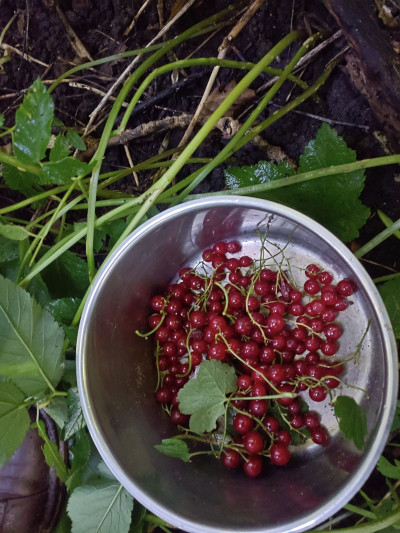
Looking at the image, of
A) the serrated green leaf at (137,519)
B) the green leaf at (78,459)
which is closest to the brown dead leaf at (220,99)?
the green leaf at (78,459)

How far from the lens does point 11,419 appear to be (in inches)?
27.0

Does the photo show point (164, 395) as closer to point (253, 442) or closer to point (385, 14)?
point (253, 442)

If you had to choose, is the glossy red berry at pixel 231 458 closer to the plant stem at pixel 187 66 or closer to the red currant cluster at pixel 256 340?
the red currant cluster at pixel 256 340

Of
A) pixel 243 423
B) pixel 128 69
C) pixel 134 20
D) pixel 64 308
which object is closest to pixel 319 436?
pixel 243 423

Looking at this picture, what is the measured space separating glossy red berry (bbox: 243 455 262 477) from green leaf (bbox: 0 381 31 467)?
1.21ft

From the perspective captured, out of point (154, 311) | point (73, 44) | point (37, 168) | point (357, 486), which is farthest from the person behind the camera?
point (73, 44)

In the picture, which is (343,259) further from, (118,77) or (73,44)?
(73,44)

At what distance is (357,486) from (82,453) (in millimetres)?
450

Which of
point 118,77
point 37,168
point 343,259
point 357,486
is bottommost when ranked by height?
point 357,486

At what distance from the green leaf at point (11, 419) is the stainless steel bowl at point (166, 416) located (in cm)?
13

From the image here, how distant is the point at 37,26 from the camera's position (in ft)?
3.23

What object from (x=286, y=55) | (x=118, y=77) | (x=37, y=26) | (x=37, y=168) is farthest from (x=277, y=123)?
(x=37, y=26)

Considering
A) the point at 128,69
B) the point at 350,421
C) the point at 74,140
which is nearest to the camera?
the point at 350,421

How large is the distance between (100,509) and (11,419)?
23 cm
